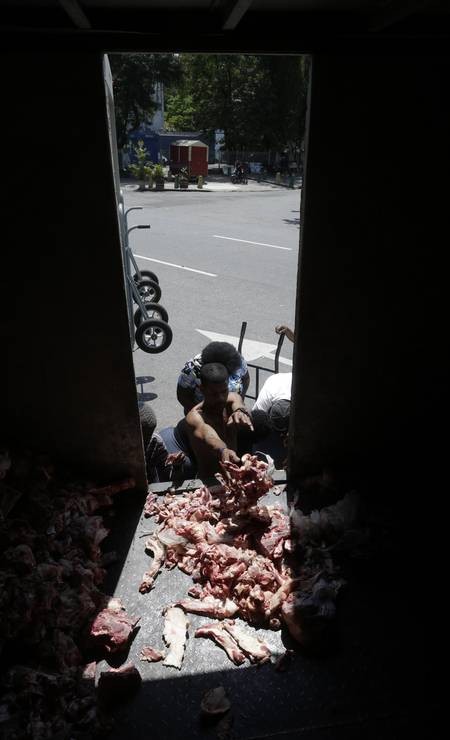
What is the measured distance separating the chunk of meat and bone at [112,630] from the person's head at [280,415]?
2.08 metres

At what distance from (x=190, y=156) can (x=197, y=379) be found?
3005 cm

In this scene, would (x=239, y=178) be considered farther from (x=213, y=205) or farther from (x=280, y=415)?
(x=280, y=415)

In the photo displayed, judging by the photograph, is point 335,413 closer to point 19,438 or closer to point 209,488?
point 209,488

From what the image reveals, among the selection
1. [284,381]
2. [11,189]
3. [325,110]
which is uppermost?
[325,110]

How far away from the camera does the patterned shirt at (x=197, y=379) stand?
4.85m

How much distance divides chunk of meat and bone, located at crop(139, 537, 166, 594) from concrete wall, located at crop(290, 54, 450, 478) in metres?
1.19

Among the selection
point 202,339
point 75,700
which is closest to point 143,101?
point 202,339

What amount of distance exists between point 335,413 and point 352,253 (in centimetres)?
116

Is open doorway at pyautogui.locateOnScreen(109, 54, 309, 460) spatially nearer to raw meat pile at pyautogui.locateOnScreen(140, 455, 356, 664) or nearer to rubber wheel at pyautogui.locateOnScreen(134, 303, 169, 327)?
rubber wheel at pyautogui.locateOnScreen(134, 303, 169, 327)

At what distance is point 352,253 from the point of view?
351 centimetres

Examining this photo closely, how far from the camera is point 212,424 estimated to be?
4277 mm

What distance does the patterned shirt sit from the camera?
15.9 feet

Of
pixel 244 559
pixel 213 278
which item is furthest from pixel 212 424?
pixel 213 278

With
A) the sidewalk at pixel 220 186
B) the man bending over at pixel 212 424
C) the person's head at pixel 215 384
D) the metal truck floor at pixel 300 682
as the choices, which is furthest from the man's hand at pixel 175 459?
the sidewalk at pixel 220 186
